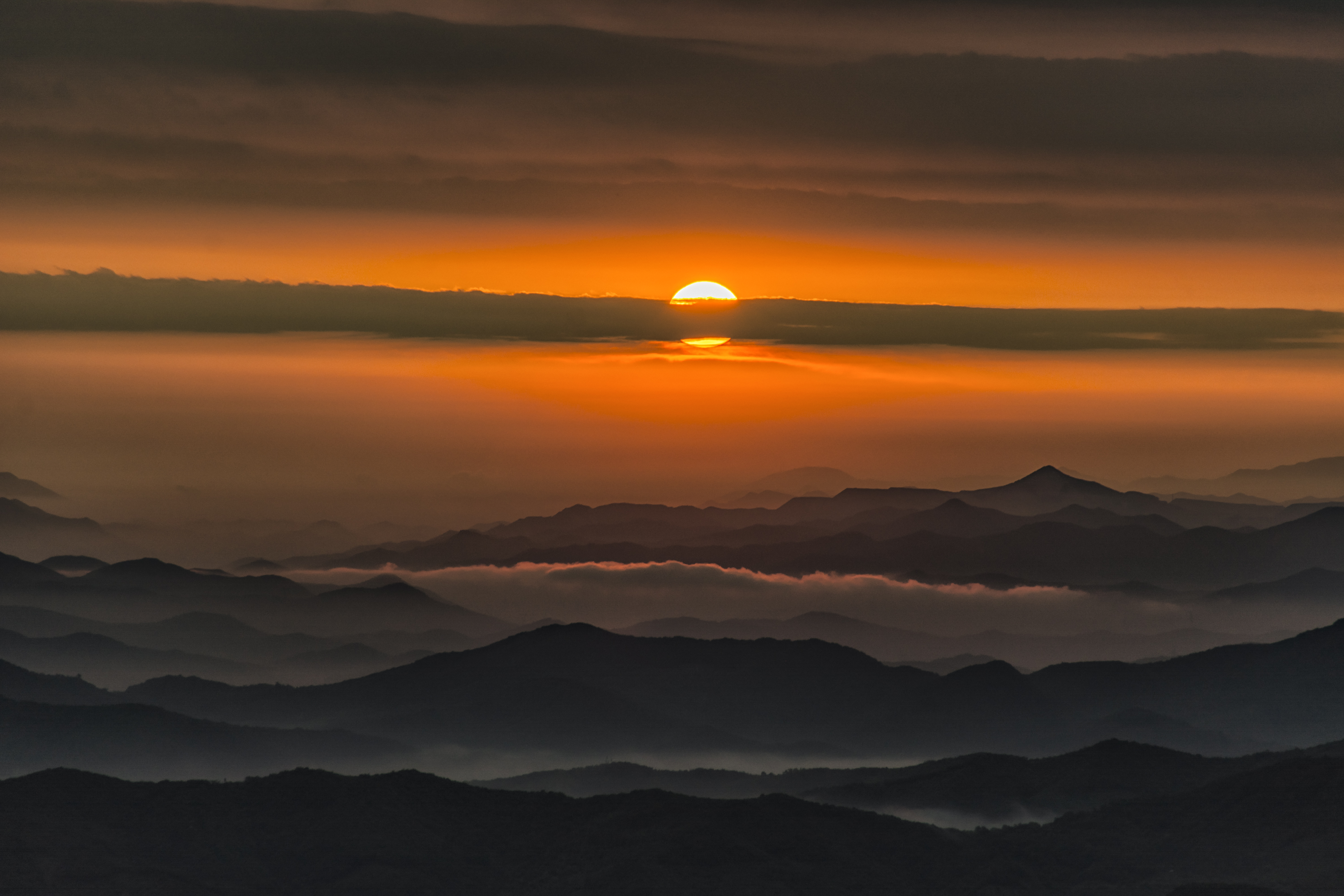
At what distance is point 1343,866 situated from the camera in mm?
192875

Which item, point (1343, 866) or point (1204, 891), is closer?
point (1204, 891)

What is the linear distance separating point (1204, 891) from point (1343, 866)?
117 feet

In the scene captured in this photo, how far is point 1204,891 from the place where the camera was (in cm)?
17288
